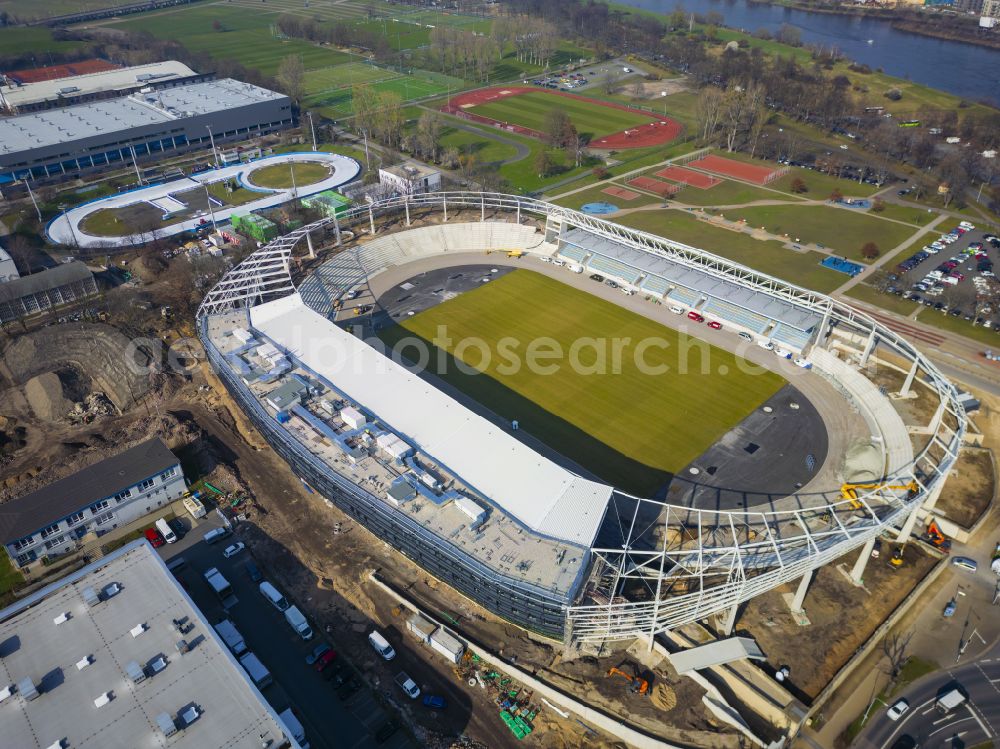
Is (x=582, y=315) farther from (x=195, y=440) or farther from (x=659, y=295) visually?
(x=195, y=440)

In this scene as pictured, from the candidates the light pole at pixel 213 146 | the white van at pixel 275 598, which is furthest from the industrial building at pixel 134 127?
the white van at pixel 275 598

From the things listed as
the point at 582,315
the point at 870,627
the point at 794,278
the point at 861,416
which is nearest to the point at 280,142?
the point at 582,315

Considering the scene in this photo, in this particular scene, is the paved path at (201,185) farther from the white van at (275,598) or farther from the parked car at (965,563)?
the parked car at (965,563)

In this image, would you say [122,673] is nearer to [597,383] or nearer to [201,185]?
[597,383]

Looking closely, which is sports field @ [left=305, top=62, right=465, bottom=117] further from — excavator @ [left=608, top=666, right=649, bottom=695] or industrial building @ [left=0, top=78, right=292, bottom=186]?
excavator @ [left=608, top=666, right=649, bottom=695]

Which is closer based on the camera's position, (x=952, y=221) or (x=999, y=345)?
(x=999, y=345)

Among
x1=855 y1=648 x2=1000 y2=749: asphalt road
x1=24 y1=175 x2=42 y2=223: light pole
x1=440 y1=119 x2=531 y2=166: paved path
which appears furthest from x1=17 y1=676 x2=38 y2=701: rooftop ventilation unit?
x1=440 y1=119 x2=531 y2=166: paved path
